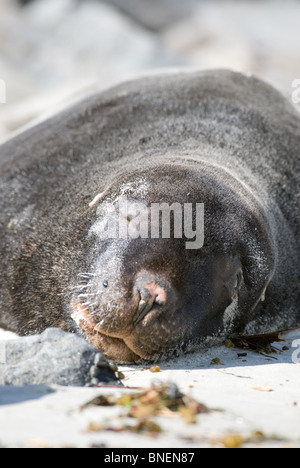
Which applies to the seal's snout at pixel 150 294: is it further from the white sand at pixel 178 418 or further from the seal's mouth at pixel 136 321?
the white sand at pixel 178 418

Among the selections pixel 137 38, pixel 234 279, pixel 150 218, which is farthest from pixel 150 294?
pixel 137 38

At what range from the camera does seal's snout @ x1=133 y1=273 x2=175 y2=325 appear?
4.17 meters

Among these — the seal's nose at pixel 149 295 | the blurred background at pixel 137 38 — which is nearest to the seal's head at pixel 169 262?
the seal's nose at pixel 149 295

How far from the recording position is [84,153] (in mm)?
6043

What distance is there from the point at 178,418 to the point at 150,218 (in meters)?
1.68

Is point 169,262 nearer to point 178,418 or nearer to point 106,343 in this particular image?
point 106,343

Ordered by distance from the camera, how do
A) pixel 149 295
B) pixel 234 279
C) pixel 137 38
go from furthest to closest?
pixel 137 38 → pixel 234 279 → pixel 149 295

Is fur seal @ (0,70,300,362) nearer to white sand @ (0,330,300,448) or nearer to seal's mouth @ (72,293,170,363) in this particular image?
seal's mouth @ (72,293,170,363)

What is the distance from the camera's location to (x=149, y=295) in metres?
4.16

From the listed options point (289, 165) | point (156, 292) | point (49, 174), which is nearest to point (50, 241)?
point (49, 174)

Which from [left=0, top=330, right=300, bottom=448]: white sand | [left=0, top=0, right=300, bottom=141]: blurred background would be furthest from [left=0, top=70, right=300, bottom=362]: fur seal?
[left=0, top=0, right=300, bottom=141]: blurred background

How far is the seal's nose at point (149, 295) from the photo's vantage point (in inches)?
164

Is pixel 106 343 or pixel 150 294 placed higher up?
pixel 150 294

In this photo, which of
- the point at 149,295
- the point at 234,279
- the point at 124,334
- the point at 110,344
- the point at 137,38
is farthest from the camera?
the point at 137,38
